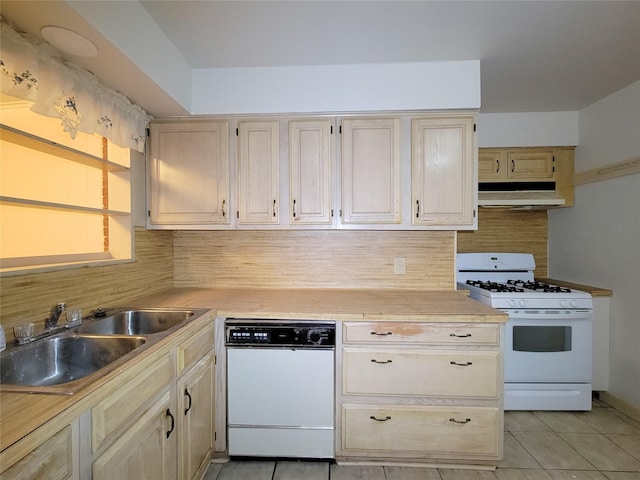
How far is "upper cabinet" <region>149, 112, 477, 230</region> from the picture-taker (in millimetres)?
2025

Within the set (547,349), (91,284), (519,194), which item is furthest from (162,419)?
(519,194)

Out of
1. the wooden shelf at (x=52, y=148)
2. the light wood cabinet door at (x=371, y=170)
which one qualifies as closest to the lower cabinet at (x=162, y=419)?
the wooden shelf at (x=52, y=148)

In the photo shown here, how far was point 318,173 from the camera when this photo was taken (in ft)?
6.74

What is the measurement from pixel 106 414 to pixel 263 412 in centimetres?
98

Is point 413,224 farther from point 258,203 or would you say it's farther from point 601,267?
point 601,267

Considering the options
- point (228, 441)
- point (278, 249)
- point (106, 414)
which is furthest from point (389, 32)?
point (228, 441)

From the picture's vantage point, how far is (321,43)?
1779 millimetres

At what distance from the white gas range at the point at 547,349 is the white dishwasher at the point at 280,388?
4.71 ft

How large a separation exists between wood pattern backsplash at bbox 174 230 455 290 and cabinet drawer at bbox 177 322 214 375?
776 millimetres

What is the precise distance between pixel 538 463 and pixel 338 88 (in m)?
2.60

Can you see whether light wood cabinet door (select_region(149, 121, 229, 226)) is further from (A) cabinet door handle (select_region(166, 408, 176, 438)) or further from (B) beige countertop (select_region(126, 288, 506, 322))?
(A) cabinet door handle (select_region(166, 408, 176, 438))

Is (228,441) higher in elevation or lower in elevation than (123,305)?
lower

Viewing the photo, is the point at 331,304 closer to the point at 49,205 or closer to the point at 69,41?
the point at 49,205

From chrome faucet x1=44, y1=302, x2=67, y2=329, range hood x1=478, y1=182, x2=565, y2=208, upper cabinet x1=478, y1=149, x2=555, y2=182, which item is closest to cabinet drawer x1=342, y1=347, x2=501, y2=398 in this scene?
chrome faucet x1=44, y1=302, x2=67, y2=329
